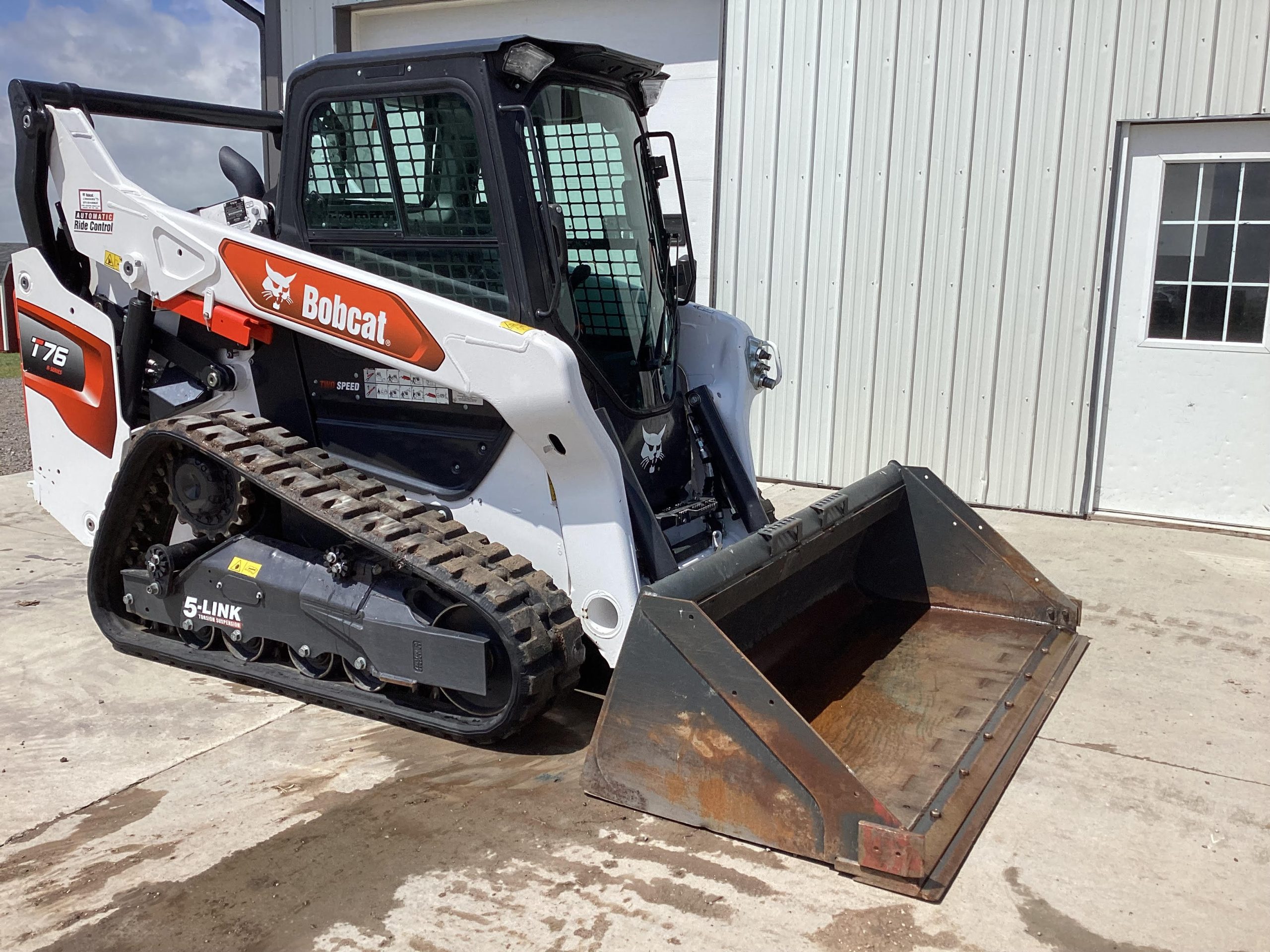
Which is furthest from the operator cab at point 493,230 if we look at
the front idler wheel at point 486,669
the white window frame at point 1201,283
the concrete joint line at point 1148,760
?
the white window frame at point 1201,283

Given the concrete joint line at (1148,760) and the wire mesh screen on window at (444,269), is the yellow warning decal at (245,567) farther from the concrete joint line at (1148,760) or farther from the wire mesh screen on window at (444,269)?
the concrete joint line at (1148,760)

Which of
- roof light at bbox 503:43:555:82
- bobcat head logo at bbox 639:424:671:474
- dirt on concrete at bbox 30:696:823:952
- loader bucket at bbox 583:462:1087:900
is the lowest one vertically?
dirt on concrete at bbox 30:696:823:952

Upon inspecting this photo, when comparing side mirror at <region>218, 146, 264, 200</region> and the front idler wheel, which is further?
side mirror at <region>218, 146, 264, 200</region>

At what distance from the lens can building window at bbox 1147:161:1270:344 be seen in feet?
22.2

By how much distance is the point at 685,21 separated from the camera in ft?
27.5

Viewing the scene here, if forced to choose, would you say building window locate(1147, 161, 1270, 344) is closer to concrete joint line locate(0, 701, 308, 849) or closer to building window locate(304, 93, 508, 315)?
building window locate(304, 93, 508, 315)

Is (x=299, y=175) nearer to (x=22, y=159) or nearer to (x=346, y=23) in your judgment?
(x=22, y=159)

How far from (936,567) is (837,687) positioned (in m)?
1.05

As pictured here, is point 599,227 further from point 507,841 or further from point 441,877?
point 441,877

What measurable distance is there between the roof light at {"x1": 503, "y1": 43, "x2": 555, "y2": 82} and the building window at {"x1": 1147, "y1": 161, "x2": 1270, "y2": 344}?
4784mm

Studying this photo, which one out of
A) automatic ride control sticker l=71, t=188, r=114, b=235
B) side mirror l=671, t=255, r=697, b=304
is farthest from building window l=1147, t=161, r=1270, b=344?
automatic ride control sticker l=71, t=188, r=114, b=235

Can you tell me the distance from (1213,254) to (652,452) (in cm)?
445

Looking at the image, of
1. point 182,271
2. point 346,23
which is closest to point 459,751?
point 182,271

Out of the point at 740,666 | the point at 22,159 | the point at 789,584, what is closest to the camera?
the point at 740,666
